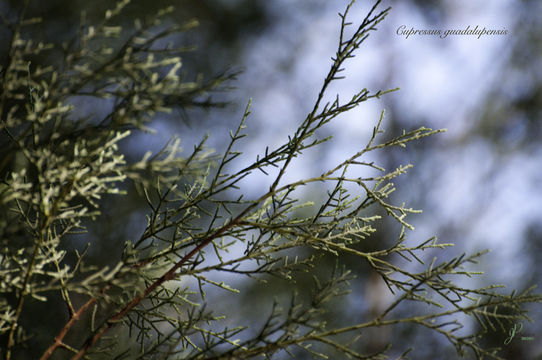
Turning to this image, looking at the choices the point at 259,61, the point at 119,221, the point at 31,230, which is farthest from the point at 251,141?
the point at 31,230

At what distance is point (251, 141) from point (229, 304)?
1.53 metres

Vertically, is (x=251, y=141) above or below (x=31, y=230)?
above

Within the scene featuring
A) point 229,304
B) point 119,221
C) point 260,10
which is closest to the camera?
point 119,221

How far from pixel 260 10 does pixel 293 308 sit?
448 centimetres

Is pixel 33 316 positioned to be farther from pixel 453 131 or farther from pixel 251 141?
pixel 453 131

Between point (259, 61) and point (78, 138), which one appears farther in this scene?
point (259, 61)

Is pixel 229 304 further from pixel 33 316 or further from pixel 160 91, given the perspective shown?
pixel 160 91

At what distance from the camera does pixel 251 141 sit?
4617 millimetres

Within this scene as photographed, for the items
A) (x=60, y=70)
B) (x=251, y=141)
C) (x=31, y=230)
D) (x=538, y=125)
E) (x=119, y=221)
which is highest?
(x=538, y=125)

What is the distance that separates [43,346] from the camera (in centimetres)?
211

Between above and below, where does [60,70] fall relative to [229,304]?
above

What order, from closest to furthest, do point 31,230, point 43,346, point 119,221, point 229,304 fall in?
point 31,230 < point 43,346 < point 119,221 < point 229,304

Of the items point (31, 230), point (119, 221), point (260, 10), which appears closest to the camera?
point (31, 230)

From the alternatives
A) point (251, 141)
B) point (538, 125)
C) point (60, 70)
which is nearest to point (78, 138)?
point (60, 70)
